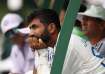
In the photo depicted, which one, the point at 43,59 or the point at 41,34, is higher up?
the point at 41,34

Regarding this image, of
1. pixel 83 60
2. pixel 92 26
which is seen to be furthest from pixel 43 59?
pixel 92 26

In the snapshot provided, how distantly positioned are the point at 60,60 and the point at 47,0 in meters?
0.35

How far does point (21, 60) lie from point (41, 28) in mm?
193

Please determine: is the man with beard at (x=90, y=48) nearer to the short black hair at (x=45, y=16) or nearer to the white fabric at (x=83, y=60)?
the white fabric at (x=83, y=60)

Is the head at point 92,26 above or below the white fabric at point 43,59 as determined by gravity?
above

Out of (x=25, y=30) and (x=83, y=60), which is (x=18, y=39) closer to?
(x=25, y=30)

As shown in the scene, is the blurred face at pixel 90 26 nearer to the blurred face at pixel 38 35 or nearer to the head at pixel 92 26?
the head at pixel 92 26

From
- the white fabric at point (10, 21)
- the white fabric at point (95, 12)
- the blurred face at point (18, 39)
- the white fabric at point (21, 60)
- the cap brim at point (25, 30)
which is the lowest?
the white fabric at point (21, 60)

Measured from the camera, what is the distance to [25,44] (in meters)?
1.62

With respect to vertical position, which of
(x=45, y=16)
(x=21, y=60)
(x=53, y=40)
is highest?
(x=45, y=16)

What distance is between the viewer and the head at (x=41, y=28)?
1604 millimetres

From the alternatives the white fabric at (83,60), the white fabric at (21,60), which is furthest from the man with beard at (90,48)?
the white fabric at (21,60)

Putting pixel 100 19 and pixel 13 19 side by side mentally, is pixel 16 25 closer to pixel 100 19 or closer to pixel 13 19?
pixel 13 19

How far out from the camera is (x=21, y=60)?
160 cm
